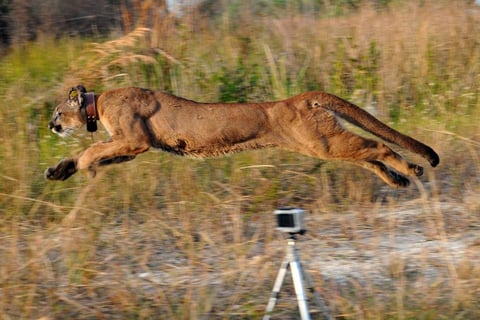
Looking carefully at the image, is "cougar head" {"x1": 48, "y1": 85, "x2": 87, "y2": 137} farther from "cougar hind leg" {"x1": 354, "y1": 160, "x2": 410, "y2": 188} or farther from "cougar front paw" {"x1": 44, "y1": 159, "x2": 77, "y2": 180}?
"cougar hind leg" {"x1": 354, "y1": 160, "x2": 410, "y2": 188}

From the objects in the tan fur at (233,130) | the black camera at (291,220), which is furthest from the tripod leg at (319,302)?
the tan fur at (233,130)

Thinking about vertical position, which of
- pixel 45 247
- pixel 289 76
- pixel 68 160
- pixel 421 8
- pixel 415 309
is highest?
pixel 421 8

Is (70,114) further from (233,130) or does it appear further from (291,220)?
(291,220)

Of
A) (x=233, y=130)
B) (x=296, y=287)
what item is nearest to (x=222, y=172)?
(x=233, y=130)

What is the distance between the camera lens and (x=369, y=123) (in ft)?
23.4

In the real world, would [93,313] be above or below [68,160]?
below

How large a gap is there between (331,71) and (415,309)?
5705 mm

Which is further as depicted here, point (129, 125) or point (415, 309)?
point (129, 125)

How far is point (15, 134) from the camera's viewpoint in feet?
29.2

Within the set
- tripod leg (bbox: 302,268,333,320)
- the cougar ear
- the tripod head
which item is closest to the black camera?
the tripod head

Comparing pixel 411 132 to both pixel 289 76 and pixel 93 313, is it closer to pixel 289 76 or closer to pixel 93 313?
pixel 289 76

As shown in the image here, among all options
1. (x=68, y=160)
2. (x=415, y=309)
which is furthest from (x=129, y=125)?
(x=415, y=309)

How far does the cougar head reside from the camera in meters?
7.32

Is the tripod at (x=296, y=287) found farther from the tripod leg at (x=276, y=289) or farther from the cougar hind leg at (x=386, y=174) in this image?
the cougar hind leg at (x=386, y=174)
